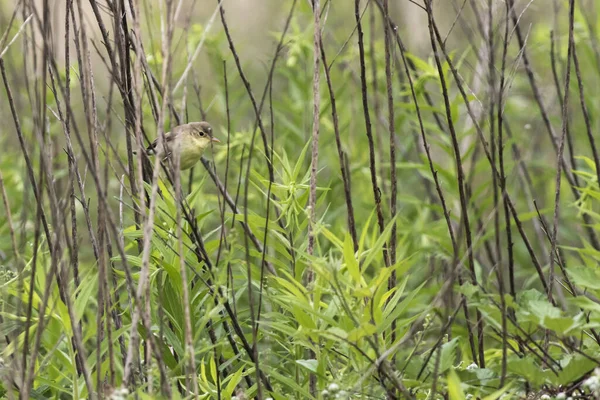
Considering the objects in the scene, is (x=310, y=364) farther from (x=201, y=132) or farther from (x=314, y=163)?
(x=201, y=132)

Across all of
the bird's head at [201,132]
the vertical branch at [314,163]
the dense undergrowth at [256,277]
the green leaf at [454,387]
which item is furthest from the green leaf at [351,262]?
the bird's head at [201,132]

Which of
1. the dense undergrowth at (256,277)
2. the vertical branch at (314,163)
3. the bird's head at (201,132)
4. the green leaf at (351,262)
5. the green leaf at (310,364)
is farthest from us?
the bird's head at (201,132)

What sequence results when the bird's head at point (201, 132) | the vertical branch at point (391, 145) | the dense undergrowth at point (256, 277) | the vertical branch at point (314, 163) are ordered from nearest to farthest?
the dense undergrowth at point (256, 277)
the vertical branch at point (314, 163)
the vertical branch at point (391, 145)
the bird's head at point (201, 132)

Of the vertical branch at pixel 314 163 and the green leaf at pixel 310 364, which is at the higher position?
the vertical branch at pixel 314 163

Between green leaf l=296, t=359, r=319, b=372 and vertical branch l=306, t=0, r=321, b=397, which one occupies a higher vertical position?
vertical branch l=306, t=0, r=321, b=397

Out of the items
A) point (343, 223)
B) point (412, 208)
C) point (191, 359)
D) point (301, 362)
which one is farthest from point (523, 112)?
point (191, 359)

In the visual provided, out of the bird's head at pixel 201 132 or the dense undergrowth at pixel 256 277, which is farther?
the bird's head at pixel 201 132

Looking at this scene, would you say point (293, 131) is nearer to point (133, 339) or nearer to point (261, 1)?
point (133, 339)

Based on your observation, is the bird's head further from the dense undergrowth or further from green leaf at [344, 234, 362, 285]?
green leaf at [344, 234, 362, 285]

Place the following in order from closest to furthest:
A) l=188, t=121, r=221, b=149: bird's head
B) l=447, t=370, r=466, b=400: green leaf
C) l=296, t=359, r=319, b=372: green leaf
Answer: l=447, t=370, r=466, b=400: green leaf → l=296, t=359, r=319, b=372: green leaf → l=188, t=121, r=221, b=149: bird's head

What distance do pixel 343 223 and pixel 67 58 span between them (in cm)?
225

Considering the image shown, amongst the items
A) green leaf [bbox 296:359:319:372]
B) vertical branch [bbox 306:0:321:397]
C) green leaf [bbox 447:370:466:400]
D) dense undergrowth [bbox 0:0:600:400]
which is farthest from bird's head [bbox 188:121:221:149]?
green leaf [bbox 447:370:466:400]

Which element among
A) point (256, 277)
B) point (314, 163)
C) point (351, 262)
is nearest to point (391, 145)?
point (314, 163)

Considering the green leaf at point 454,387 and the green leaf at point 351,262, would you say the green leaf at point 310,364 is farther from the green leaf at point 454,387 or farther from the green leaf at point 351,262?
the green leaf at point 454,387
